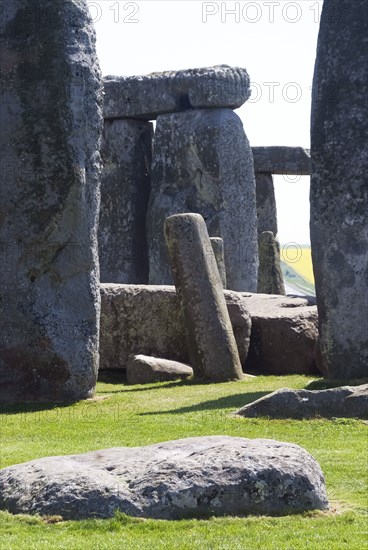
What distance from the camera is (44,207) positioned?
1383 cm

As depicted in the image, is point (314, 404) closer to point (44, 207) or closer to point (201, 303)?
point (44, 207)

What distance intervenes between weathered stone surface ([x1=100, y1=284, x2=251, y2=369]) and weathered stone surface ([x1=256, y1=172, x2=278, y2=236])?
14591 mm

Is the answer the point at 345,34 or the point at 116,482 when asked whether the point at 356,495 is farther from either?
the point at 345,34

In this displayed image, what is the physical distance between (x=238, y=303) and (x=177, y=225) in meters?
1.69

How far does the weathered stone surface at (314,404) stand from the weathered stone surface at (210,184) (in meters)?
14.1

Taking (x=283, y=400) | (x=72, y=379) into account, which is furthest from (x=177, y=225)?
(x=283, y=400)

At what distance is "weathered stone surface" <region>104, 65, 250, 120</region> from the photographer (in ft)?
82.8

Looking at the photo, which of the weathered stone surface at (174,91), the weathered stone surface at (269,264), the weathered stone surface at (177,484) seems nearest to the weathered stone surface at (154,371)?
the weathered stone surface at (177,484)

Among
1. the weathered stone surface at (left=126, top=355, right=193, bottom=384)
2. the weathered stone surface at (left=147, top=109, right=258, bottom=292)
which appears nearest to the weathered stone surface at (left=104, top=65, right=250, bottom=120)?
the weathered stone surface at (left=147, top=109, right=258, bottom=292)

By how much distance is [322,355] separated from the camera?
1467cm

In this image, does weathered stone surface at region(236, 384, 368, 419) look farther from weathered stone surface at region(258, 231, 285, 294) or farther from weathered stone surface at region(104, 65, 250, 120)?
weathered stone surface at region(258, 231, 285, 294)

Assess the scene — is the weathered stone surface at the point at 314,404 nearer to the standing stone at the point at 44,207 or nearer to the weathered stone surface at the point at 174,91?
the standing stone at the point at 44,207

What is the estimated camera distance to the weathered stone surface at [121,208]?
26.3m

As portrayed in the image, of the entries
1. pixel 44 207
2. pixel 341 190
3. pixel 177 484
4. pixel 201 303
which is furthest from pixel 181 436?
pixel 201 303
